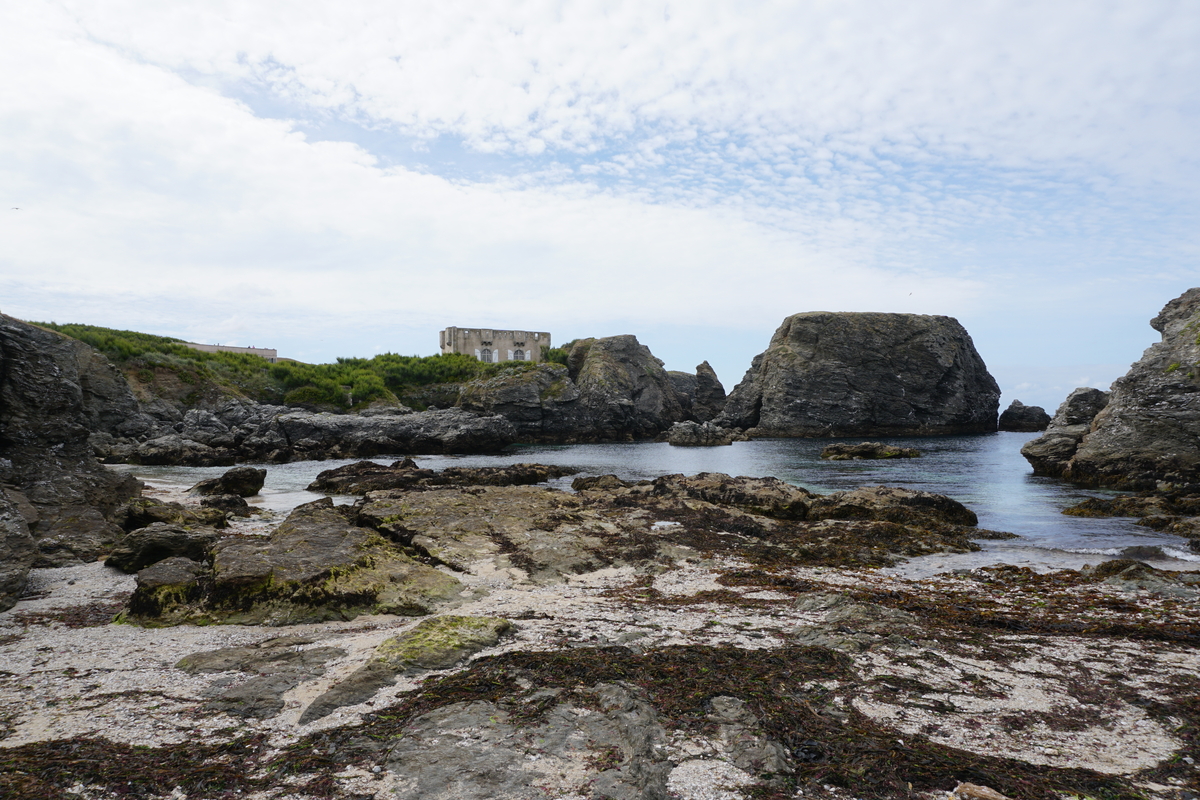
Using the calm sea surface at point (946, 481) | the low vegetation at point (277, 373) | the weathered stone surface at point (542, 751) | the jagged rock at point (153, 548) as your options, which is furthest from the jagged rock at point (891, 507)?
the low vegetation at point (277, 373)

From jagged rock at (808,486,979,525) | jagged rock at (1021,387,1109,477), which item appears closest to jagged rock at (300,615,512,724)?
jagged rock at (808,486,979,525)

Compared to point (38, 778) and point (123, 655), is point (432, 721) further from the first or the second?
point (123, 655)

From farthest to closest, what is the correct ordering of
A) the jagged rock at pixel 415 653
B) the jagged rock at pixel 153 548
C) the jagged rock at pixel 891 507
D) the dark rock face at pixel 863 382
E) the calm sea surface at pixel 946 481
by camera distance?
the dark rock face at pixel 863 382 → the jagged rock at pixel 891 507 → the calm sea surface at pixel 946 481 → the jagged rock at pixel 153 548 → the jagged rock at pixel 415 653

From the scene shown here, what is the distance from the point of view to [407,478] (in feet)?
77.5

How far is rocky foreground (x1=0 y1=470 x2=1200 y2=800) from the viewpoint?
364 centimetres

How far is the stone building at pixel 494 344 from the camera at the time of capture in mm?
96500

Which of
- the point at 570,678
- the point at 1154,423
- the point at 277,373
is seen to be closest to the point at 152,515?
the point at 570,678

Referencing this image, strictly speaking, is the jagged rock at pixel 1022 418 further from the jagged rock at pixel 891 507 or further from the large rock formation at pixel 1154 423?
the jagged rock at pixel 891 507

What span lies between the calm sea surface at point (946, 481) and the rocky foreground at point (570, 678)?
3.07 metres

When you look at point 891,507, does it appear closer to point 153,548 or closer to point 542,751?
point 542,751

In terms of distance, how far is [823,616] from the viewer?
23.7ft

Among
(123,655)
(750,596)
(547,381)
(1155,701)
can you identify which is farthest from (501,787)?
(547,381)

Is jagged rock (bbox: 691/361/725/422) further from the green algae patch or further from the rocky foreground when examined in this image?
the green algae patch

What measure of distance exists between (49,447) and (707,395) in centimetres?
8835
